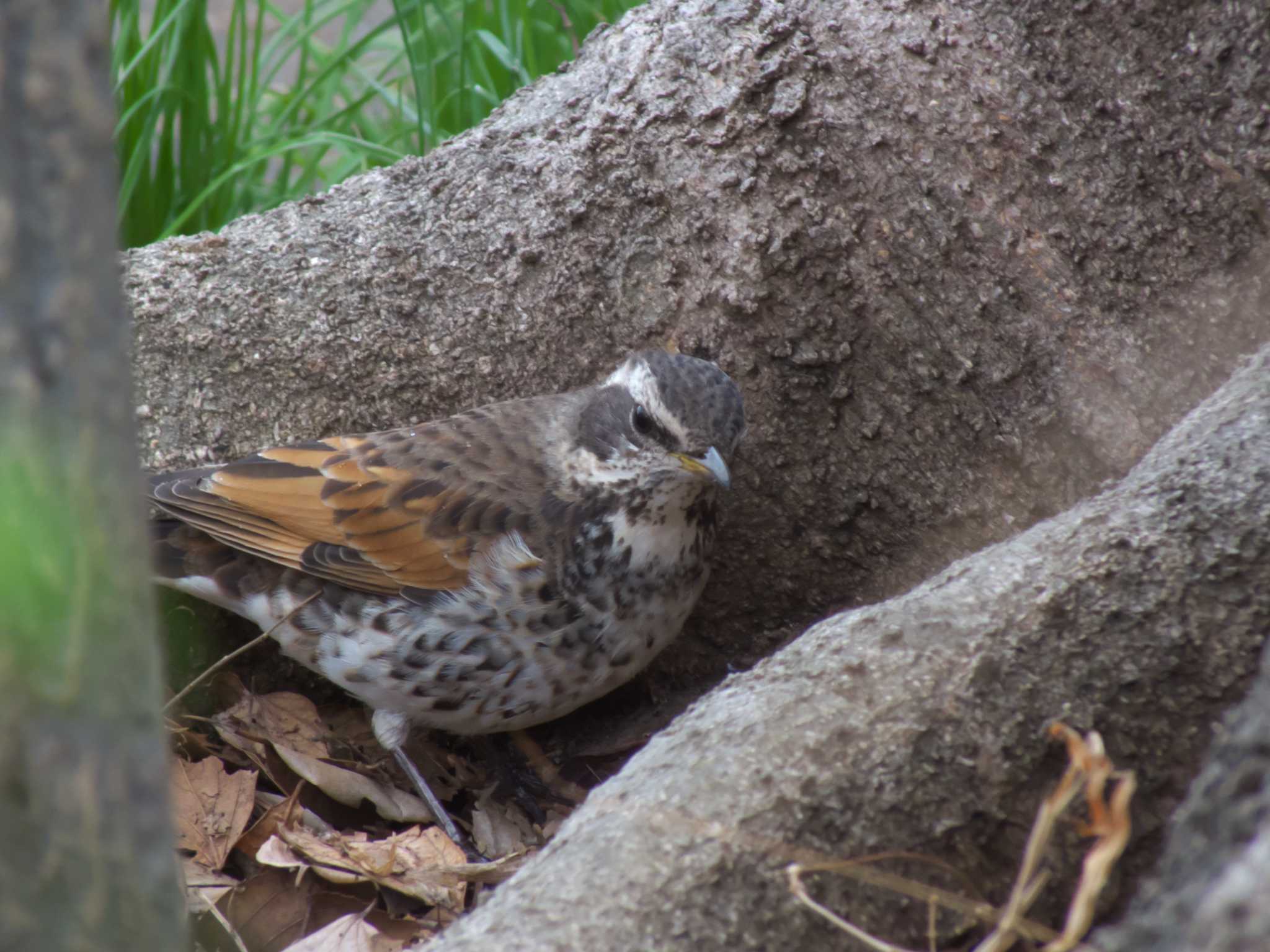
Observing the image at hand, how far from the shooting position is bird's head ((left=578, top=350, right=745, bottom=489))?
3.27m

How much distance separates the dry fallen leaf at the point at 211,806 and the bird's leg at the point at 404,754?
0.41 meters

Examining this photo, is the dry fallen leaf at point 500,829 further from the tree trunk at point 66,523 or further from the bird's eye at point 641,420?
the tree trunk at point 66,523

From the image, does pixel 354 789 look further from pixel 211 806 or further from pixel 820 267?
pixel 820 267

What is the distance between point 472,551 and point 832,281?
4.25 feet

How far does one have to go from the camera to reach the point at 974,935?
2.02 meters

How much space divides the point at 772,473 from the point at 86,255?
9.08ft

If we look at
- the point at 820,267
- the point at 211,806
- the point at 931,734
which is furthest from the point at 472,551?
the point at 931,734

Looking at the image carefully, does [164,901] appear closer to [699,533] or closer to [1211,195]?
[699,533]

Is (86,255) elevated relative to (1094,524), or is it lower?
elevated

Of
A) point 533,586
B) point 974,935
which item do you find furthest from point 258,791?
point 974,935

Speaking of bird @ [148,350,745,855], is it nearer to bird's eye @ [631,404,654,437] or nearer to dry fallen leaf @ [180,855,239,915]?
bird's eye @ [631,404,654,437]

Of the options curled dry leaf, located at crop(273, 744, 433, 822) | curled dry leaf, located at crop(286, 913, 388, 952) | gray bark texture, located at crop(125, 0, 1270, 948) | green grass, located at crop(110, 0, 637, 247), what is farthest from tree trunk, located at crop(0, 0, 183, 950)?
green grass, located at crop(110, 0, 637, 247)

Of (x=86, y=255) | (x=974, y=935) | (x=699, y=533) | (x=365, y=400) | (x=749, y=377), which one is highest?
(x=365, y=400)

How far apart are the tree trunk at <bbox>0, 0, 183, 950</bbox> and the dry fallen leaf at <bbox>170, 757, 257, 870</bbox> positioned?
2.24 metres
